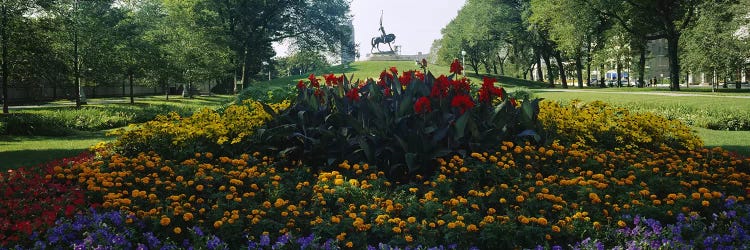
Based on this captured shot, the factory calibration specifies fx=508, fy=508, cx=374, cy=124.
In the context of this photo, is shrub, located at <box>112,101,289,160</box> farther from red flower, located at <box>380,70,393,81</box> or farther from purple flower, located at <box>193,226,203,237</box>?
purple flower, located at <box>193,226,203,237</box>

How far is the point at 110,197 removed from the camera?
4.59m

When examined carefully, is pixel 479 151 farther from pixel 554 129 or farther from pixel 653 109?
pixel 653 109

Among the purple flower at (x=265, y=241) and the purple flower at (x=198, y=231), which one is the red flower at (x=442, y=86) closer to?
the purple flower at (x=265, y=241)

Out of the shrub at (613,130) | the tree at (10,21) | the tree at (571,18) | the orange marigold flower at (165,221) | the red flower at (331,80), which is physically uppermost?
the tree at (571,18)

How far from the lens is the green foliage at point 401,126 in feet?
19.8

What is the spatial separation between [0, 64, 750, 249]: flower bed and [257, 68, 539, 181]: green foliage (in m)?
0.08

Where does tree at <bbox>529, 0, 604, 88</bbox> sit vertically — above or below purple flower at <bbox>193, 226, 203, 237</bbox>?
above

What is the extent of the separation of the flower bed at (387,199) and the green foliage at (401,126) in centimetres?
8

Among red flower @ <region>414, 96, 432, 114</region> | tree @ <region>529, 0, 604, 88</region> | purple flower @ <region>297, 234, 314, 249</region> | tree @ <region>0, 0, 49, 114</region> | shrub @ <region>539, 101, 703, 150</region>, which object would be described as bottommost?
purple flower @ <region>297, 234, 314, 249</region>

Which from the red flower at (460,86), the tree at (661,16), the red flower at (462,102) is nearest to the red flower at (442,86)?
the red flower at (460,86)

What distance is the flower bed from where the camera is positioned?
4.01m

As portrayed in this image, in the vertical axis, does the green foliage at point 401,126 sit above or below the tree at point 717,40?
below

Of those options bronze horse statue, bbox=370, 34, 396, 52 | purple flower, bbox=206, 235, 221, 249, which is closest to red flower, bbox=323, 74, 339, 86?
purple flower, bbox=206, 235, 221, 249

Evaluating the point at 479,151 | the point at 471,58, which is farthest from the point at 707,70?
the point at 479,151
